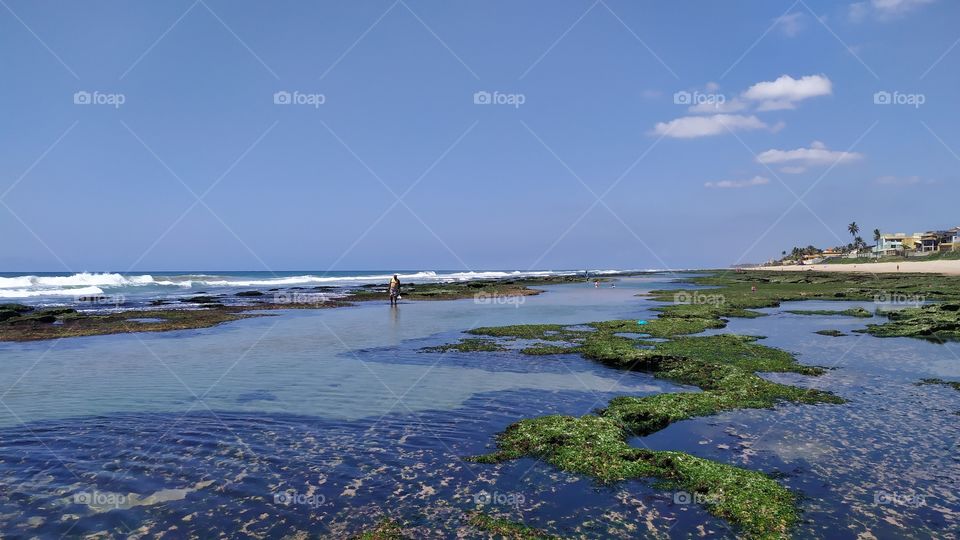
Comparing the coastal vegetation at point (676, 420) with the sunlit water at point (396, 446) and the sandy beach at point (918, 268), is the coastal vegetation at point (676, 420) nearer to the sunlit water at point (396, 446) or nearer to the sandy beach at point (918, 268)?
the sunlit water at point (396, 446)

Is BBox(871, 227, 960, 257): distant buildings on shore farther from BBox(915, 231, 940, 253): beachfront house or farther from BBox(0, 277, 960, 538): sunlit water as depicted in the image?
BBox(0, 277, 960, 538): sunlit water

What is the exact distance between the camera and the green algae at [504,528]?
805cm

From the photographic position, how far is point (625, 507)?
904cm

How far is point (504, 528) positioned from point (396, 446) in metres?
4.66

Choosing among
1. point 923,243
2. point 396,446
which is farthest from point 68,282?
point 923,243

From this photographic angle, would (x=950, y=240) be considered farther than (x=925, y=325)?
Yes

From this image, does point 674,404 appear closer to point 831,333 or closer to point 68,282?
point 831,333

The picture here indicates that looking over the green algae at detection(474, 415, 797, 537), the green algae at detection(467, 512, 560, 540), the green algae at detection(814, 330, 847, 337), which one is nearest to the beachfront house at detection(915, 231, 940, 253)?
the green algae at detection(814, 330, 847, 337)

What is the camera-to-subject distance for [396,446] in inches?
485

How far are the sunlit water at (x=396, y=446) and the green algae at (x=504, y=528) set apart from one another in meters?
0.27

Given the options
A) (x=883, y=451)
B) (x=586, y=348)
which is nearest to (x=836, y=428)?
(x=883, y=451)

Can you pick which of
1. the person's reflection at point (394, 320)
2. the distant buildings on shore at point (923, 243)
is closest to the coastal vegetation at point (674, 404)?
the person's reflection at point (394, 320)

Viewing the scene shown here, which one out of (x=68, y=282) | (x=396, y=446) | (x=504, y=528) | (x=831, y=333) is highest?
(x=68, y=282)

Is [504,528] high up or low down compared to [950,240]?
down
